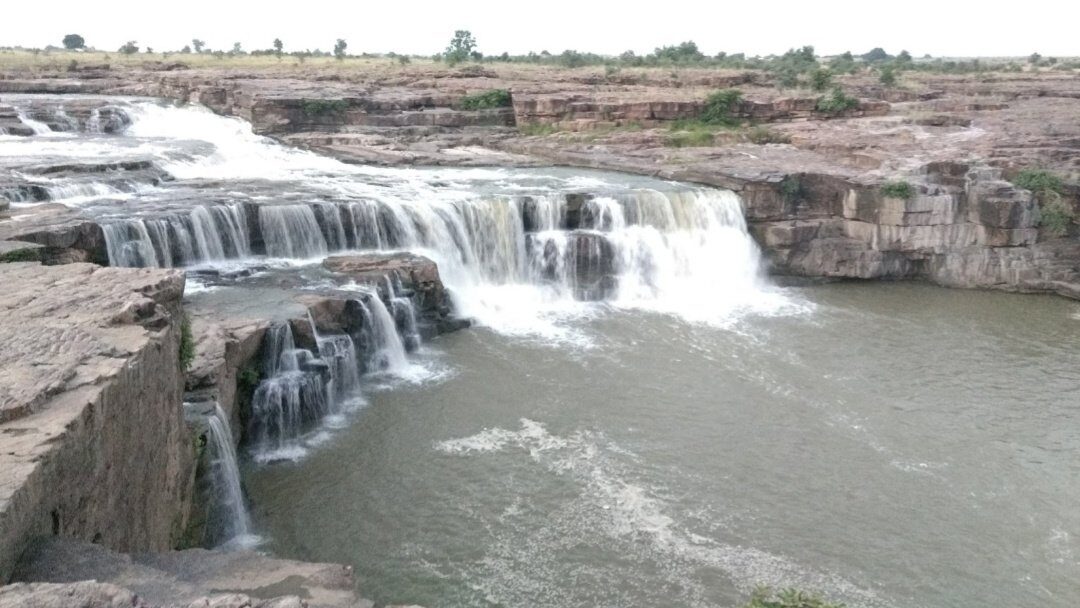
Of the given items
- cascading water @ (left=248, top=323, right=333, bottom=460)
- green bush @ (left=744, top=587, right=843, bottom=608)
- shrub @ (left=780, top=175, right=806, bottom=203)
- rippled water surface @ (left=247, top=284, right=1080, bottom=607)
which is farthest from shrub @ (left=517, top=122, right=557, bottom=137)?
green bush @ (left=744, top=587, right=843, bottom=608)

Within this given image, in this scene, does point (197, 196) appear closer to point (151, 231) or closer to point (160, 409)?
point (151, 231)

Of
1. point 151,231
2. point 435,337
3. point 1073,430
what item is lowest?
point 1073,430

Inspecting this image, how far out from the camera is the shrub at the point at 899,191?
71.7 feet

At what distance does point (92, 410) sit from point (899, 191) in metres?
20.0

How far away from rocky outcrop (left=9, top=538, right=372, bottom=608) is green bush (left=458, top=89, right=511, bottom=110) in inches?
1070

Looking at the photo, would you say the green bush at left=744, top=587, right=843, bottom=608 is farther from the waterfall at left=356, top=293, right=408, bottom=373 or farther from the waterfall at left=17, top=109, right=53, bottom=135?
the waterfall at left=17, top=109, right=53, bottom=135

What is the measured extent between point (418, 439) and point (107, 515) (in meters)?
→ 6.34

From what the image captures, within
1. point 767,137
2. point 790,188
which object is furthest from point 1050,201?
point 767,137

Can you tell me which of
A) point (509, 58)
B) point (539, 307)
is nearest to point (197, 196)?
point (539, 307)

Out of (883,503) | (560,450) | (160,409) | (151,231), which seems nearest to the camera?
(160,409)

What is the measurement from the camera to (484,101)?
107 ft

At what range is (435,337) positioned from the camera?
673 inches

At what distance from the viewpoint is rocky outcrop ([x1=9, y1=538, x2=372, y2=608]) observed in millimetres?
4730

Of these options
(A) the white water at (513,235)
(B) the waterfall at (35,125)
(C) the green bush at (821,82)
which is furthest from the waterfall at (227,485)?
(C) the green bush at (821,82)
